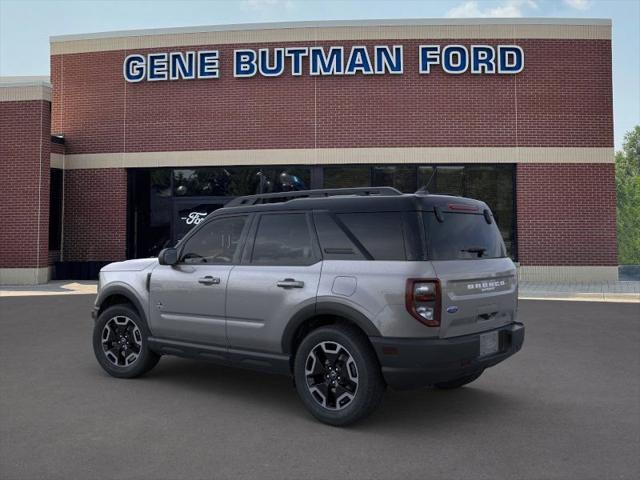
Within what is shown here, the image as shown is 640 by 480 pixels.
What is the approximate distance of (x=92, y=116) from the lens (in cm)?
1912

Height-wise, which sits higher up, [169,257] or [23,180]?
[23,180]

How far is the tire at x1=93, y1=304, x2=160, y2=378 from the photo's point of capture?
20.2 ft

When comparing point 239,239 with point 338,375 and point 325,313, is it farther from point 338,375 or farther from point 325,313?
point 338,375

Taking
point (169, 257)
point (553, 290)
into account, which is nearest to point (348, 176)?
point (553, 290)

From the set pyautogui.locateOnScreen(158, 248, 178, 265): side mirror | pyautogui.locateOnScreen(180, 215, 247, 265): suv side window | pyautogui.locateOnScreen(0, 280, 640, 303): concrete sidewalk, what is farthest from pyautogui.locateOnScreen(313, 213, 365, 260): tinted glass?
pyautogui.locateOnScreen(0, 280, 640, 303): concrete sidewalk

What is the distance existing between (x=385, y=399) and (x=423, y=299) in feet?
5.26

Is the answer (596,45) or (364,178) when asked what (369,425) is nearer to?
(364,178)

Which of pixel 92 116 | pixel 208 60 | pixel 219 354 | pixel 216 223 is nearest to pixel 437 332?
pixel 219 354

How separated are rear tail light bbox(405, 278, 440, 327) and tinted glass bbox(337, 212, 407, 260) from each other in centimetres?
26

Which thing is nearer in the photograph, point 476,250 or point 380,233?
point 380,233

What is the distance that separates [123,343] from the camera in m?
6.34

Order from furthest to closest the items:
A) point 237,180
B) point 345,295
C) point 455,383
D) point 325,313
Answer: point 237,180 → point 455,383 → point 325,313 → point 345,295

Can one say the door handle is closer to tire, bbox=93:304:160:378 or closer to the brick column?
tire, bbox=93:304:160:378

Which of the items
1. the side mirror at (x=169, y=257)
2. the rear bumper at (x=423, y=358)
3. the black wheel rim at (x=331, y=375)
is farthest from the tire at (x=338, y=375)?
the side mirror at (x=169, y=257)
